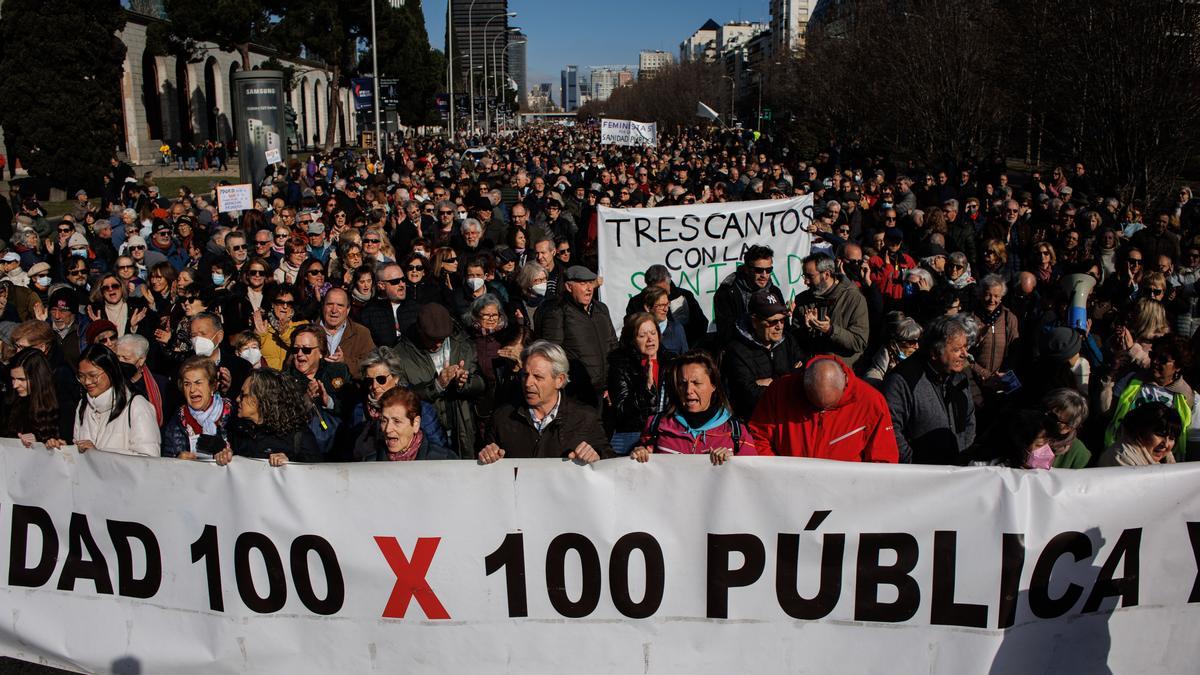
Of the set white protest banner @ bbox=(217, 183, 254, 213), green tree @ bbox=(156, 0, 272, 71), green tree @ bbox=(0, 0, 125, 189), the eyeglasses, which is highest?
green tree @ bbox=(156, 0, 272, 71)

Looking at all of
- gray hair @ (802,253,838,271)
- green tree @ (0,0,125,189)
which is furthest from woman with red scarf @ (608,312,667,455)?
green tree @ (0,0,125,189)

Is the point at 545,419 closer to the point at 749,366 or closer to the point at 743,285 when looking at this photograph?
the point at 749,366

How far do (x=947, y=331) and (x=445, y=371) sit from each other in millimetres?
2512

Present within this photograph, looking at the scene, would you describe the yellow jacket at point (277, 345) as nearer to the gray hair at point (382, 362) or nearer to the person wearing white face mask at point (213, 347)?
the person wearing white face mask at point (213, 347)

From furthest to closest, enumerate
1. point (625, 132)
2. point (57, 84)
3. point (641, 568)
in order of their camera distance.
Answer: point (57, 84)
point (625, 132)
point (641, 568)

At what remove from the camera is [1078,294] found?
21.1ft

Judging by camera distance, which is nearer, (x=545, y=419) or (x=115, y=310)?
(x=545, y=419)

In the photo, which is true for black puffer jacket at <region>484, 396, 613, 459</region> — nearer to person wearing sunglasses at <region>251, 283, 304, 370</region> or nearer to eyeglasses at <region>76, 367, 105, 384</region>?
eyeglasses at <region>76, 367, 105, 384</region>

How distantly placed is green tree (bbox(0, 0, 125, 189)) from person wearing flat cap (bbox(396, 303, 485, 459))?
2569 centimetres

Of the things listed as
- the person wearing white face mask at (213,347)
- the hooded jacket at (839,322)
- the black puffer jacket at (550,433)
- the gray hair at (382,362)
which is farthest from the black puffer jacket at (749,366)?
the person wearing white face mask at (213,347)

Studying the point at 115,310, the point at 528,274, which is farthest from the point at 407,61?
the point at 528,274

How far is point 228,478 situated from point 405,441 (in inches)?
27.3

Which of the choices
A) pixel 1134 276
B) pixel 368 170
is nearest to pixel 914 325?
pixel 1134 276

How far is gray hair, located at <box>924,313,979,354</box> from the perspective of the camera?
15.4ft
